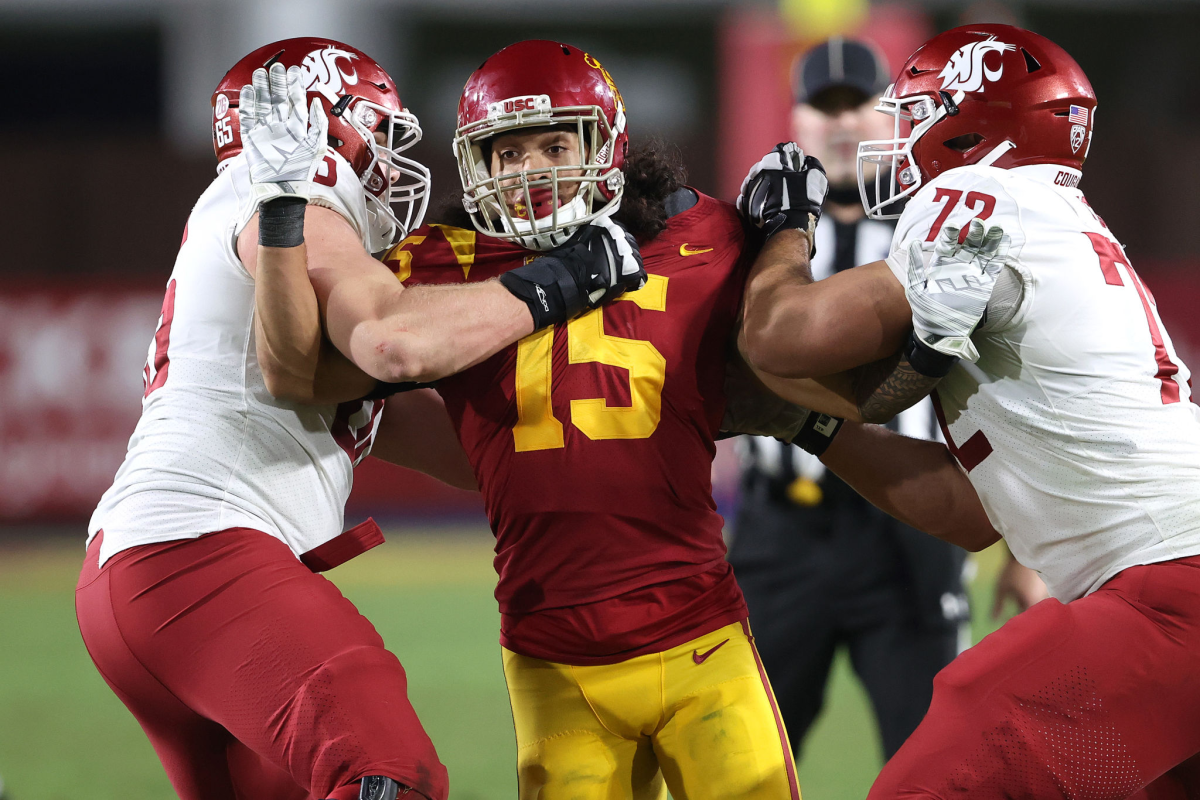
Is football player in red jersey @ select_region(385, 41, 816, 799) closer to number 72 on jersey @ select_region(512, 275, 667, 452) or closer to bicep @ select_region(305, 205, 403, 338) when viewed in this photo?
number 72 on jersey @ select_region(512, 275, 667, 452)

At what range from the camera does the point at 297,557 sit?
2.70 m

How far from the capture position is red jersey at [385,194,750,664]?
2594mm

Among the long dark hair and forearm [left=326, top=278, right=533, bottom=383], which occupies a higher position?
the long dark hair

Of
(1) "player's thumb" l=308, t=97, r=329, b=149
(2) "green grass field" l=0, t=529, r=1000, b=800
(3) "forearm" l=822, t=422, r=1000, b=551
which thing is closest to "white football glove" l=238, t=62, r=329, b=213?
(1) "player's thumb" l=308, t=97, r=329, b=149

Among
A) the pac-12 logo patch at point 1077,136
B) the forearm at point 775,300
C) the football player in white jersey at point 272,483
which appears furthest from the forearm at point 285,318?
the pac-12 logo patch at point 1077,136

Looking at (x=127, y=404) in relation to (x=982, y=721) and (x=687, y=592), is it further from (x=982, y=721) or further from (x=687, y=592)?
(x=982, y=721)

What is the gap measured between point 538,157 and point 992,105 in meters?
0.99

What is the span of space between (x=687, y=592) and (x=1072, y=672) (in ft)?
2.60

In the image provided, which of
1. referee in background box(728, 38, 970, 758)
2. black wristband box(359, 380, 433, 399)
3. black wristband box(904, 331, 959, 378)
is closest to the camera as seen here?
black wristband box(904, 331, 959, 378)

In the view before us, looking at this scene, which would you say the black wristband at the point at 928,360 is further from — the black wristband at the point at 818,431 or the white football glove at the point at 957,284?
the black wristband at the point at 818,431

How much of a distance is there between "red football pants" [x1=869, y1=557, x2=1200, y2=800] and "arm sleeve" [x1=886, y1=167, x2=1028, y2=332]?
583mm

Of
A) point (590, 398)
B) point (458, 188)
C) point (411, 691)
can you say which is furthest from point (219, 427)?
point (411, 691)

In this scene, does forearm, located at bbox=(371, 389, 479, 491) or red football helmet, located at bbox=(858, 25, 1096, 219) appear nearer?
red football helmet, located at bbox=(858, 25, 1096, 219)

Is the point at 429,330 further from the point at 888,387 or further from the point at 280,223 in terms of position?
the point at 888,387
